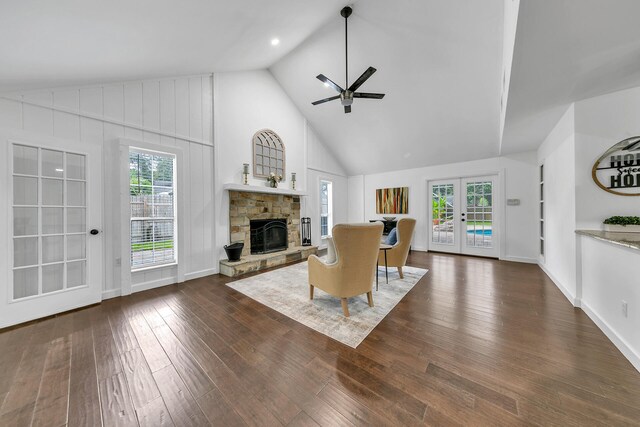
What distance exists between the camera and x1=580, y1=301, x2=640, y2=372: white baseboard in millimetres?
1589

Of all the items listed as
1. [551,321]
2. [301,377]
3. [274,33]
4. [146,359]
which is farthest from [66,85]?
[551,321]

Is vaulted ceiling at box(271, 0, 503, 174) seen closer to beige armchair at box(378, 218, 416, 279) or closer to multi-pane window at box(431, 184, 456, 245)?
multi-pane window at box(431, 184, 456, 245)

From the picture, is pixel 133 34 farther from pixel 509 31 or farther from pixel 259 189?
pixel 509 31

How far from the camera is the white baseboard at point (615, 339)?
5.21 feet

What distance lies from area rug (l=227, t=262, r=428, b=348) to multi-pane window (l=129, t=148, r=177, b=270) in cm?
127

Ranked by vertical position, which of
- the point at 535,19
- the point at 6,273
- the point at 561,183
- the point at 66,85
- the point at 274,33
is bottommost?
the point at 6,273

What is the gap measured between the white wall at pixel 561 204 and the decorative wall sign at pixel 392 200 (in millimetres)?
2830

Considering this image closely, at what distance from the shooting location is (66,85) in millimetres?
2551

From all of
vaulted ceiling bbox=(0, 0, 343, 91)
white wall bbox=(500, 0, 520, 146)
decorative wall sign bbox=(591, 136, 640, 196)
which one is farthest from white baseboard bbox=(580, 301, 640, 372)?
vaulted ceiling bbox=(0, 0, 343, 91)

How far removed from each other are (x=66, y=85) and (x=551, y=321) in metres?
5.89

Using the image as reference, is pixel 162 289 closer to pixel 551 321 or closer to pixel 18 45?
pixel 18 45

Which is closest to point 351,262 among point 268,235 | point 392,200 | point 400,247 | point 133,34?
point 400,247

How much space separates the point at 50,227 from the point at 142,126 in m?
1.65

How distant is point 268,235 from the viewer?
4.71m
